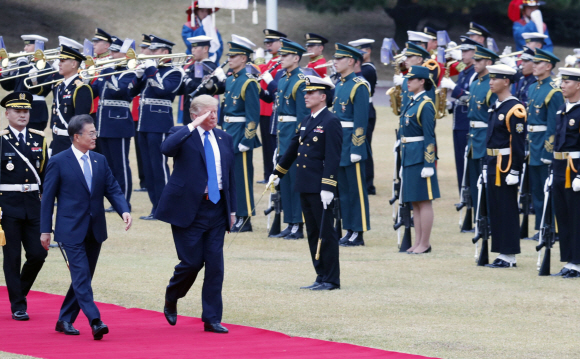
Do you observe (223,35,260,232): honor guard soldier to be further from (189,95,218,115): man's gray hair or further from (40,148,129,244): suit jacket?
(40,148,129,244): suit jacket

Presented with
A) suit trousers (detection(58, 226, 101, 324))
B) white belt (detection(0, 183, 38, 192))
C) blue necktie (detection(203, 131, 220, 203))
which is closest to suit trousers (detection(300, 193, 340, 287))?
blue necktie (detection(203, 131, 220, 203))

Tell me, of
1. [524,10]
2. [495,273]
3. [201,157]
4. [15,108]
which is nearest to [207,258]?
[201,157]

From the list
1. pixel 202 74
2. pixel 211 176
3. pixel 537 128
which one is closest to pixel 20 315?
pixel 211 176

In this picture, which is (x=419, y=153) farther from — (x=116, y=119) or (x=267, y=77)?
(x=116, y=119)

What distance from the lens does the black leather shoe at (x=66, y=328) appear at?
7.00 meters

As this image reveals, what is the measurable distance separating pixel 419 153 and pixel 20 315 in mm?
4741

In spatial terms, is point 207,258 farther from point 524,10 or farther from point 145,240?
point 524,10

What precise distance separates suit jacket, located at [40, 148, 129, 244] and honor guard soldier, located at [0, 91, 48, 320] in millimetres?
827

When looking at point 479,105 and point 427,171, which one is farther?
point 479,105

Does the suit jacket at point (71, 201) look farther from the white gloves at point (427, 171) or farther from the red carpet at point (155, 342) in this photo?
the white gloves at point (427, 171)

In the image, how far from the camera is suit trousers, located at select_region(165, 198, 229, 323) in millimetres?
7254

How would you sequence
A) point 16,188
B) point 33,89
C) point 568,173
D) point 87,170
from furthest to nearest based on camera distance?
1. point 33,89
2. point 568,173
3. point 16,188
4. point 87,170

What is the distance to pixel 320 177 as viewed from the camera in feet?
28.9

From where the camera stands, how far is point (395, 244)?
38.1 feet
